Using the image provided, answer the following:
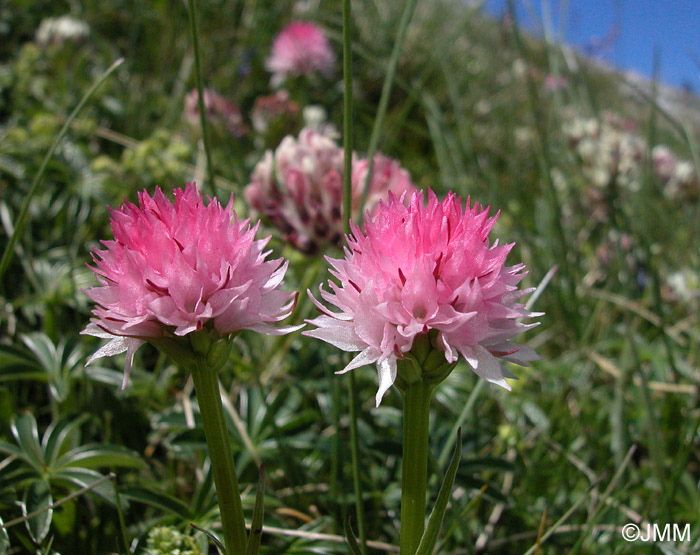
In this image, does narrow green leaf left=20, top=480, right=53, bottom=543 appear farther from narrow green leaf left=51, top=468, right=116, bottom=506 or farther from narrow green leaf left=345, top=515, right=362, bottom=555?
narrow green leaf left=345, top=515, right=362, bottom=555

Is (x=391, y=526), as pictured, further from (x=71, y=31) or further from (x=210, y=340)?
(x=71, y=31)

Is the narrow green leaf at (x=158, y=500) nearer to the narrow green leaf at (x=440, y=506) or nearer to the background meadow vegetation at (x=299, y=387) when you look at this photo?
the background meadow vegetation at (x=299, y=387)

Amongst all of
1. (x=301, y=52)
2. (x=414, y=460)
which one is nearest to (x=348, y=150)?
(x=414, y=460)

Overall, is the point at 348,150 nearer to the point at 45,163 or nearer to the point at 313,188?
the point at 45,163

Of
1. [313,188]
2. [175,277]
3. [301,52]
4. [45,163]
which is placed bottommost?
[175,277]

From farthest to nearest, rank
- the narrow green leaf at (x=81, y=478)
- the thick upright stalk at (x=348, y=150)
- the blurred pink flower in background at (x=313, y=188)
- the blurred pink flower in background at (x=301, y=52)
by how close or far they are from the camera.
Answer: the blurred pink flower in background at (x=301, y=52)
the blurred pink flower in background at (x=313, y=188)
the narrow green leaf at (x=81, y=478)
the thick upright stalk at (x=348, y=150)

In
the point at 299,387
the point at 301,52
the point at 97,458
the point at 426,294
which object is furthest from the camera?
the point at 301,52

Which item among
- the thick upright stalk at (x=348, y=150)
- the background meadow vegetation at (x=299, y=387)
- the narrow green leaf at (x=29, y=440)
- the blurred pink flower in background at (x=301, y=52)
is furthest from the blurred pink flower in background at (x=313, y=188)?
the blurred pink flower in background at (x=301, y=52)
